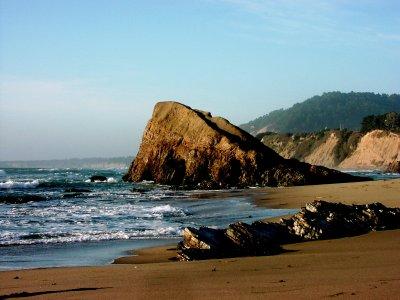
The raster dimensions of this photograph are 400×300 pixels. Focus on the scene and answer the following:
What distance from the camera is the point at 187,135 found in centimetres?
4784

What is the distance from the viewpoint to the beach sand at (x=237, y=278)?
5656mm

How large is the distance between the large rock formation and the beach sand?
1259 inches

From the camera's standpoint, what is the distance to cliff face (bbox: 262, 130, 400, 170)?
10212 centimetres

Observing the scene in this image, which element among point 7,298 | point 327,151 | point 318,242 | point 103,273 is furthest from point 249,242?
point 327,151

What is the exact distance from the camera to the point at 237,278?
663cm

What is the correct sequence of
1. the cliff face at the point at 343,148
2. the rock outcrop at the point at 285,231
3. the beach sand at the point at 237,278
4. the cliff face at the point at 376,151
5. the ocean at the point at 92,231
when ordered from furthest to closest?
the cliff face at the point at 343,148
the cliff face at the point at 376,151
the ocean at the point at 92,231
the rock outcrop at the point at 285,231
the beach sand at the point at 237,278

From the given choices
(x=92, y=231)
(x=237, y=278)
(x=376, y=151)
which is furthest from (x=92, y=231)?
(x=376, y=151)

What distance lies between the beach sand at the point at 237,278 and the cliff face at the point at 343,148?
81.2 metres

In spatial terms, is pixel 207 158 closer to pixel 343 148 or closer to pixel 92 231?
pixel 92 231

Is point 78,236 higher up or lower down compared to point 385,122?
lower down

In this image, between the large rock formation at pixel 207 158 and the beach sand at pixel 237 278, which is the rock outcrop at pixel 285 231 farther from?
the large rock formation at pixel 207 158

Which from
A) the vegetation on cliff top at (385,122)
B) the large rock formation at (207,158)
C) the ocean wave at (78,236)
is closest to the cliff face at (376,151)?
the vegetation on cliff top at (385,122)

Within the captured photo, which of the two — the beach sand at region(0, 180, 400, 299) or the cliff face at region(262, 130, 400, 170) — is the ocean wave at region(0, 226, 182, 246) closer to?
the beach sand at region(0, 180, 400, 299)

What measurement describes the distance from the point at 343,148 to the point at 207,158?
81861 mm
